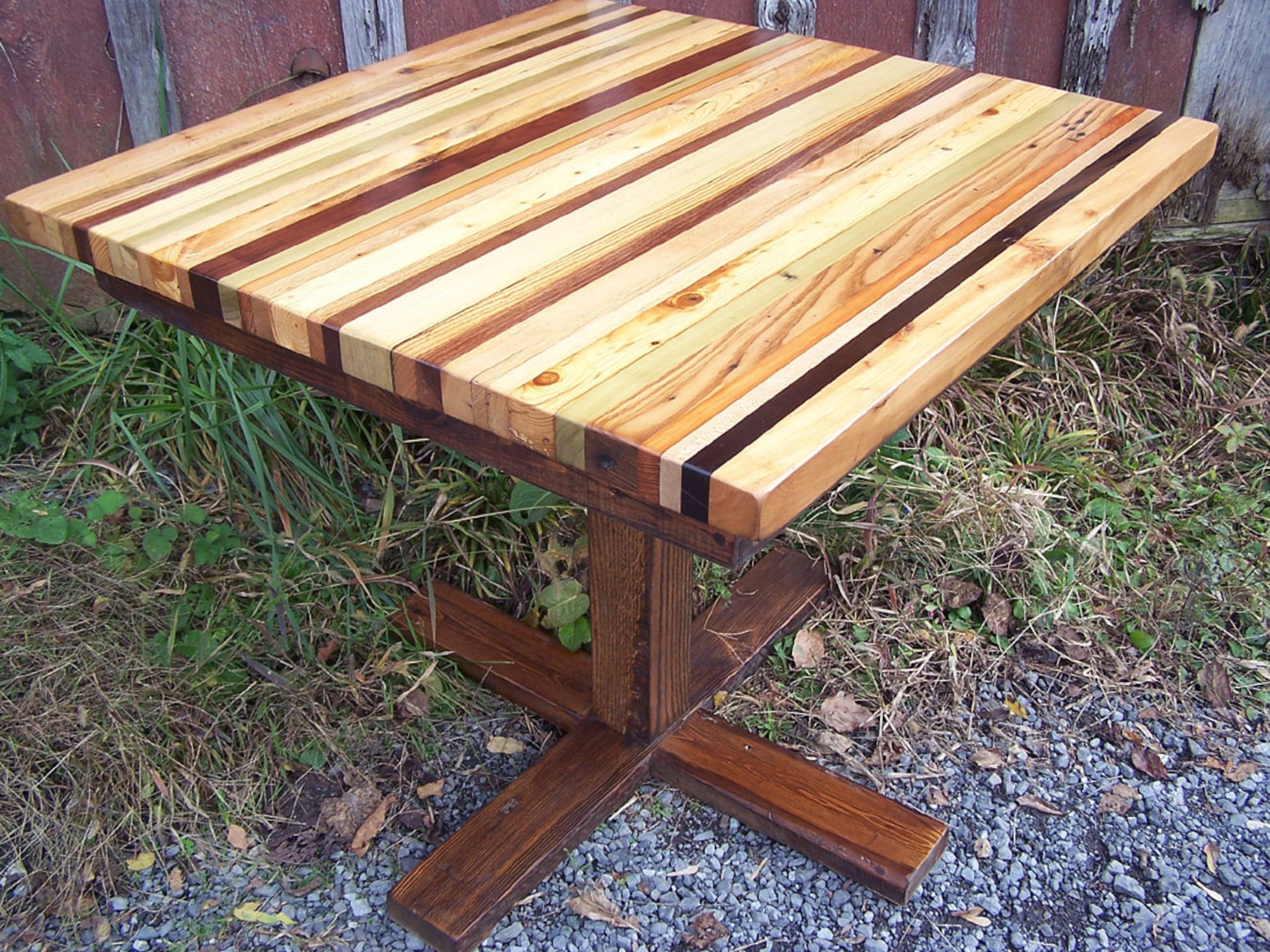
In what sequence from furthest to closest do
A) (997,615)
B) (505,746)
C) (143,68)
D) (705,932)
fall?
(143,68)
(997,615)
(505,746)
(705,932)

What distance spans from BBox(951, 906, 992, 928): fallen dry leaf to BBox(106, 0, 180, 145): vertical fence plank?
2178 millimetres

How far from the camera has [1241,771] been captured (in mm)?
2111

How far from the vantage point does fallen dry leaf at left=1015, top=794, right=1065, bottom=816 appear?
204 centimetres

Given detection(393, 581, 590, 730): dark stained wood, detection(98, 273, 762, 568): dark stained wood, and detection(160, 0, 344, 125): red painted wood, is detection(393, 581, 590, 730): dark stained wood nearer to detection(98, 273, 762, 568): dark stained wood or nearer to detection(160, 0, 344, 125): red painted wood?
detection(98, 273, 762, 568): dark stained wood

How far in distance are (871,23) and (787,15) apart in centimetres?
19

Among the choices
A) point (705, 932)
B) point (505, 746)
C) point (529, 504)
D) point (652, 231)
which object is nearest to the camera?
point (652, 231)

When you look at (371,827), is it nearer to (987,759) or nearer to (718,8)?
(987,759)

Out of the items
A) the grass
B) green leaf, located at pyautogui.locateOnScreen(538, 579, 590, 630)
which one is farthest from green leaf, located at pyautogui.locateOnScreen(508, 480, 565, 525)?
green leaf, located at pyautogui.locateOnScreen(538, 579, 590, 630)

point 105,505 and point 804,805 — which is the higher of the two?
point 105,505

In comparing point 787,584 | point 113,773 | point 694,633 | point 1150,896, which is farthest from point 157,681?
point 1150,896

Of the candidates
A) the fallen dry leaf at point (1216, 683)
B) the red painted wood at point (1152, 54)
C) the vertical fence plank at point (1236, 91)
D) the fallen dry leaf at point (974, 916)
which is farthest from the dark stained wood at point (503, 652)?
the vertical fence plank at point (1236, 91)

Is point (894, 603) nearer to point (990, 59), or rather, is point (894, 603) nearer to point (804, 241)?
point (804, 241)

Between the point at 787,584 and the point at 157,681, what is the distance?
115 centimetres

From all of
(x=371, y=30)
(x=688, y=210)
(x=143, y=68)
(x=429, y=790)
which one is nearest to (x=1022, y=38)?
(x=371, y=30)
